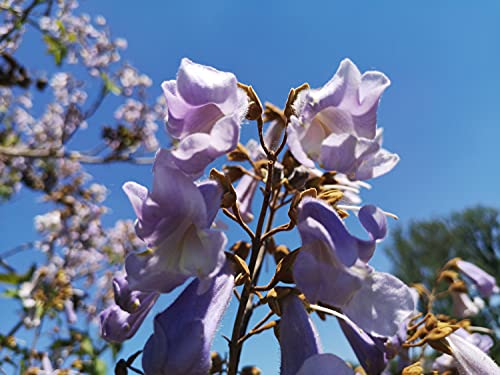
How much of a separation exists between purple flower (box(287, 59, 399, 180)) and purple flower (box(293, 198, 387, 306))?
0.22ft

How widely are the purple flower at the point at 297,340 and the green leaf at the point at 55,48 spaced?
168cm

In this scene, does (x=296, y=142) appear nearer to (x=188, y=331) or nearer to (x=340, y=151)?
(x=340, y=151)

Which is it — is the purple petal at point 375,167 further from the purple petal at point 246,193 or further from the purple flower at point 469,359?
the purple petal at point 246,193

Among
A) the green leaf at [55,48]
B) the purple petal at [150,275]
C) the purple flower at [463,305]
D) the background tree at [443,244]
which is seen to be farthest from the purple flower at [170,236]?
the background tree at [443,244]

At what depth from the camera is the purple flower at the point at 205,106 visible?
1.54ft

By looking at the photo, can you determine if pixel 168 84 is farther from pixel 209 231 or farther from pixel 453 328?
pixel 453 328

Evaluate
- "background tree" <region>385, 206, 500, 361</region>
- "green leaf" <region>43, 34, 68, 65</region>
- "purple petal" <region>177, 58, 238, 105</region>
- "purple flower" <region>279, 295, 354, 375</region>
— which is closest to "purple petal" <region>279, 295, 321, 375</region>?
"purple flower" <region>279, 295, 354, 375</region>

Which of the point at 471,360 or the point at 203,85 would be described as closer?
the point at 203,85

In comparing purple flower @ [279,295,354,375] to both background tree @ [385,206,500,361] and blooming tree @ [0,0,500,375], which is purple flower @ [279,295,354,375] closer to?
blooming tree @ [0,0,500,375]

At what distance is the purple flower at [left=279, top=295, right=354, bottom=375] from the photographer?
465 mm

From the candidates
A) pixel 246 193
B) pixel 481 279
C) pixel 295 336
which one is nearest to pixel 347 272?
pixel 295 336

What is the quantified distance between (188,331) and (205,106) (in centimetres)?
24

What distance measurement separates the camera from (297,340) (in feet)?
1.65

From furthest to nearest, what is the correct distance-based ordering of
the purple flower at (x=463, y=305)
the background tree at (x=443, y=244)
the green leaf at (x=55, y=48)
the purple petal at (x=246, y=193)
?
the background tree at (x=443, y=244), the green leaf at (x=55, y=48), the purple flower at (x=463, y=305), the purple petal at (x=246, y=193)
